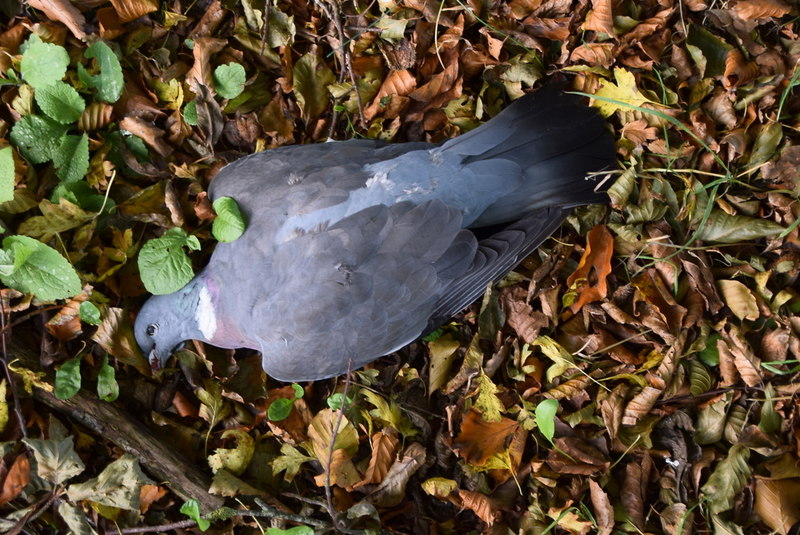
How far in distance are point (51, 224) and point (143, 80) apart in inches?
31.5

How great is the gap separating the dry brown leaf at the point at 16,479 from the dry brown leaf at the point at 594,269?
96.1 inches

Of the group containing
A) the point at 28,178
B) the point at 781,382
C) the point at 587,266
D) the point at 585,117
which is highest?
the point at 28,178

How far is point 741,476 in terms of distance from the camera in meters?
2.48

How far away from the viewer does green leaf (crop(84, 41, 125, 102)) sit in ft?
8.56

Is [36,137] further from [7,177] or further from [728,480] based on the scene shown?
[728,480]

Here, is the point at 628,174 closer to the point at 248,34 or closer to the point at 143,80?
the point at 248,34

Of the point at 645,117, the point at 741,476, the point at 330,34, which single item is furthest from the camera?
the point at 330,34

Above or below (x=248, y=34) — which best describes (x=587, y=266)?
below

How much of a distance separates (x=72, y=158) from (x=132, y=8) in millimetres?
729

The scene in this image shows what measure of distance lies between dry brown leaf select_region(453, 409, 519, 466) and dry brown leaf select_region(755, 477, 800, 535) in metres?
1.02

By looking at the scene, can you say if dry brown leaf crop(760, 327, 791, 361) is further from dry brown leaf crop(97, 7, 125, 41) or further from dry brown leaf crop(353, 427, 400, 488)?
dry brown leaf crop(97, 7, 125, 41)

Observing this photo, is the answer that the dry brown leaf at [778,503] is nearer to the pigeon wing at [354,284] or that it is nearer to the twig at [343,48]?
the pigeon wing at [354,284]

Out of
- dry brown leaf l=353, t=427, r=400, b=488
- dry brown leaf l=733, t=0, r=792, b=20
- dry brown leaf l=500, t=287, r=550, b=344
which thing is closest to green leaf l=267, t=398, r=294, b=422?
dry brown leaf l=353, t=427, r=400, b=488

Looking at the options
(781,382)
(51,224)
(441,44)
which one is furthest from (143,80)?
(781,382)
